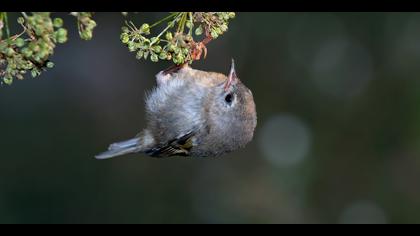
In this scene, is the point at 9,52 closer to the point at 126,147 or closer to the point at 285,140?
the point at 126,147

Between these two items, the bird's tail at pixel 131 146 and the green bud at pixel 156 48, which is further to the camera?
the bird's tail at pixel 131 146

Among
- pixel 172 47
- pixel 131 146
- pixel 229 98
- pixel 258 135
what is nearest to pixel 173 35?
pixel 172 47

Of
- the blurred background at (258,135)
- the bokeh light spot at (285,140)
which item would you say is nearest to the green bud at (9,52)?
the blurred background at (258,135)

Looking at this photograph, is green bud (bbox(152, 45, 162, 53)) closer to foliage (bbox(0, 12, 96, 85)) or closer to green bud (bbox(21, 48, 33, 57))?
foliage (bbox(0, 12, 96, 85))

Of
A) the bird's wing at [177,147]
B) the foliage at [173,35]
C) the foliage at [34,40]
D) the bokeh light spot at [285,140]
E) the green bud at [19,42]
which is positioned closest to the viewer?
the foliage at [34,40]

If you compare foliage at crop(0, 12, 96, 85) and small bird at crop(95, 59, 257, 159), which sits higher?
foliage at crop(0, 12, 96, 85)

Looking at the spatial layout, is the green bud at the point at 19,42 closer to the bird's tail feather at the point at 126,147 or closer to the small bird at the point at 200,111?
the small bird at the point at 200,111

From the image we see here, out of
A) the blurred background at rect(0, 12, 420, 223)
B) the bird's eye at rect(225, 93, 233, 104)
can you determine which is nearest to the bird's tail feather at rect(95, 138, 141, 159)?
the bird's eye at rect(225, 93, 233, 104)
